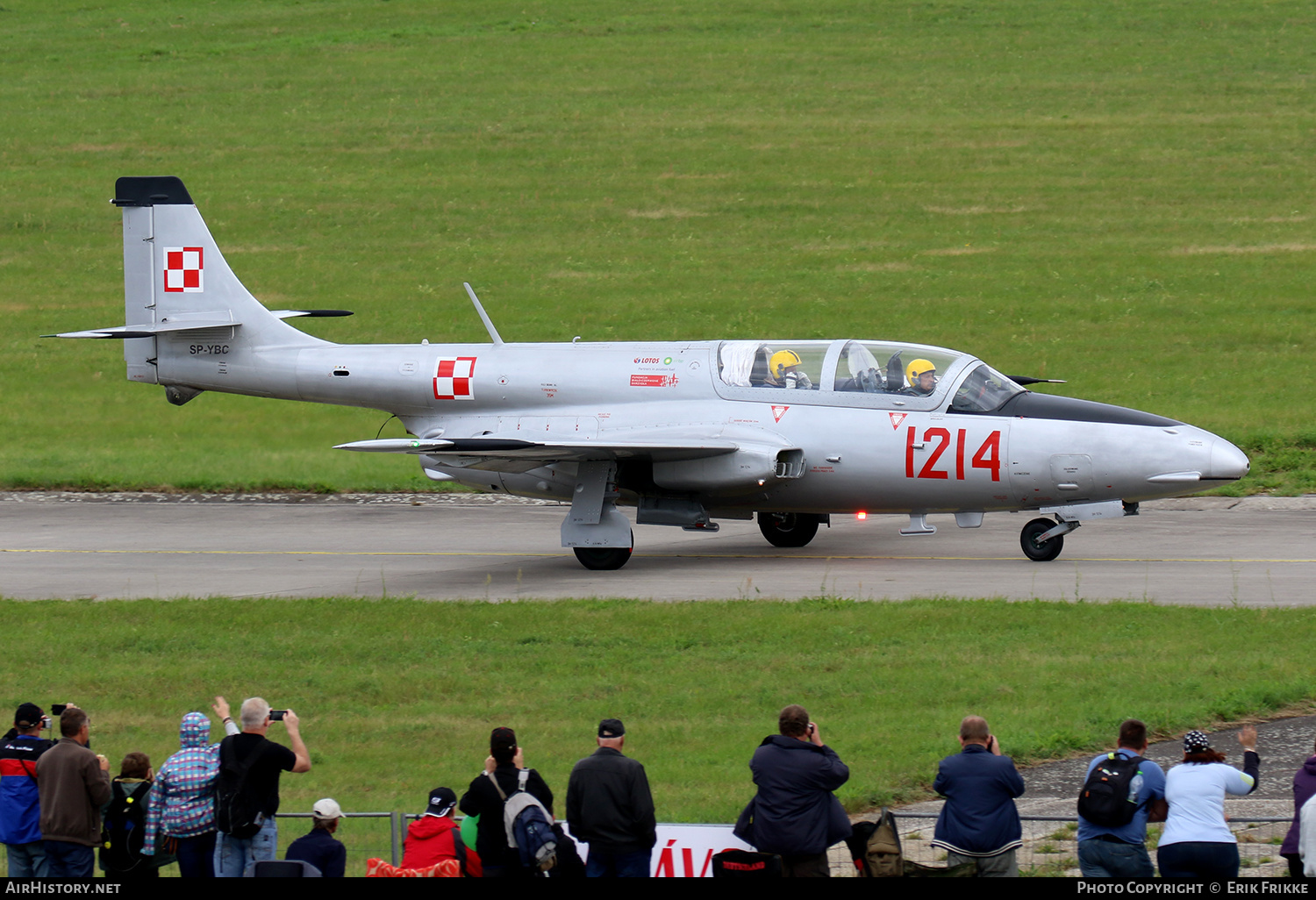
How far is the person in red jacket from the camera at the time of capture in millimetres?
8430

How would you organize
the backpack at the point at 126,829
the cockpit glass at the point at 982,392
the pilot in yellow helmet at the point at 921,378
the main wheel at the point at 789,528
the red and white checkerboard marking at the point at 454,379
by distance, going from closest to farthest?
the backpack at the point at 126,829 < the cockpit glass at the point at 982,392 < the pilot in yellow helmet at the point at 921,378 < the red and white checkerboard marking at the point at 454,379 < the main wheel at the point at 789,528

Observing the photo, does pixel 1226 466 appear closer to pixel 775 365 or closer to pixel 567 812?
pixel 775 365

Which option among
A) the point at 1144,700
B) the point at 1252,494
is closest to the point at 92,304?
the point at 1252,494

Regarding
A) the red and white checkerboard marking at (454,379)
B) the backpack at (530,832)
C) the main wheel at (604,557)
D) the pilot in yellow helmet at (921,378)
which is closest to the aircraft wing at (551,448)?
the main wheel at (604,557)

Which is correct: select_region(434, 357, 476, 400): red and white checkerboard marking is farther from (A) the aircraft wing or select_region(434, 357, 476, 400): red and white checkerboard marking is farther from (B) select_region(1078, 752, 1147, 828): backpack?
(B) select_region(1078, 752, 1147, 828): backpack

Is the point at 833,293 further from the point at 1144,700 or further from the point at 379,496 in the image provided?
the point at 1144,700

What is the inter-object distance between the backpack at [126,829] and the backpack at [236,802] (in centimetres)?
60

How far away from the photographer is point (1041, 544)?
19312mm

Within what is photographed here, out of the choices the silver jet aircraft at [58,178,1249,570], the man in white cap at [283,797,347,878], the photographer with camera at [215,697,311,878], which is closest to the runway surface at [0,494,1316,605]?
the silver jet aircraft at [58,178,1249,570]

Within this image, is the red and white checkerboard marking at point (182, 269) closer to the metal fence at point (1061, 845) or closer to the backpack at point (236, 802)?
the backpack at point (236, 802)

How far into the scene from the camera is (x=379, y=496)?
27.6 metres

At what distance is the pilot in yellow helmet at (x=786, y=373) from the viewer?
19703mm

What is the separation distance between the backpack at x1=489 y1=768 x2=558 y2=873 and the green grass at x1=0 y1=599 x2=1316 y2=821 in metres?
2.02

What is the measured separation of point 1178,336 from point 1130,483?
58.2ft
